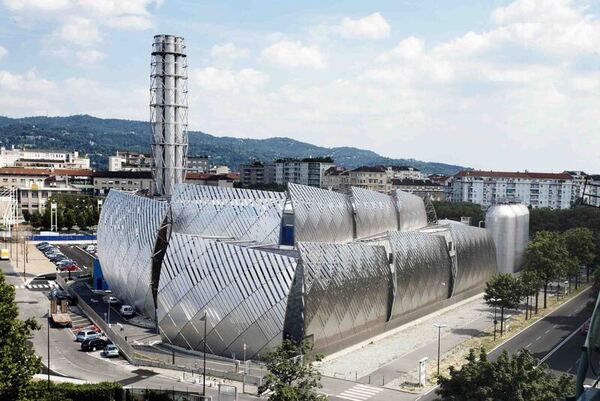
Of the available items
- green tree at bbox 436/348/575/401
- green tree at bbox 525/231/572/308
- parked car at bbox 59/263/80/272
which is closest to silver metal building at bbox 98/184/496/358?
green tree at bbox 525/231/572/308

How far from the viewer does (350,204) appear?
2581 inches

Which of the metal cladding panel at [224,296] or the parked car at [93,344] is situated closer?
the metal cladding panel at [224,296]

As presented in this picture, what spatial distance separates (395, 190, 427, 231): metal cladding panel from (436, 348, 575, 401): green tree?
163 feet

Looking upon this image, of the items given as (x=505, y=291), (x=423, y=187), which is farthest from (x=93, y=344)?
(x=423, y=187)

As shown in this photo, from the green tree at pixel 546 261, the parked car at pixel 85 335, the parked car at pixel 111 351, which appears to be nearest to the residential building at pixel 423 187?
the green tree at pixel 546 261

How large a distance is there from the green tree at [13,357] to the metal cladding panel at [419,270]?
3002 cm

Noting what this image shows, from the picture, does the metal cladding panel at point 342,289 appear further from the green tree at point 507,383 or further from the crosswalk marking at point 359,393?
the green tree at point 507,383

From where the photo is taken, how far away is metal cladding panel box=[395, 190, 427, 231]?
76.2m

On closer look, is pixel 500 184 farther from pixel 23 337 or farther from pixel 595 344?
pixel 595 344

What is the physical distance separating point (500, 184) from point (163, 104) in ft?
364

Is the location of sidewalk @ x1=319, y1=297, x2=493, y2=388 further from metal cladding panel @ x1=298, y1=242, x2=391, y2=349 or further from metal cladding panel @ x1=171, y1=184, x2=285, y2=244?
metal cladding panel @ x1=171, y1=184, x2=285, y2=244

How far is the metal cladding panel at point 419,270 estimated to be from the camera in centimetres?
5119

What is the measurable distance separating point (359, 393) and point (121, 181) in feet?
455

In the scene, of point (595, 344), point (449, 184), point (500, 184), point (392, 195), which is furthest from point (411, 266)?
point (449, 184)
